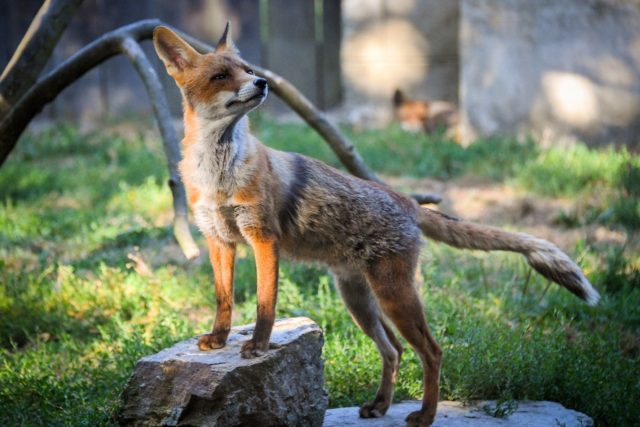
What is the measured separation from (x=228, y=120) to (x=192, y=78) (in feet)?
0.95

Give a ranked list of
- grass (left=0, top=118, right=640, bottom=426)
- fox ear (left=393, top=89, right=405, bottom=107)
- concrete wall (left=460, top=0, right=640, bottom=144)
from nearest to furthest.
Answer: grass (left=0, top=118, right=640, bottom=426)
concrete wall (left=460, top=0, right=640, bottom=144)
fox ear (left=393, top=89, right=405, bottom=107)

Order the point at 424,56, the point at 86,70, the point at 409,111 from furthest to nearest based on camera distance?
1. the point at 424,56
2. the point at 409,111
3. the point at 86,70

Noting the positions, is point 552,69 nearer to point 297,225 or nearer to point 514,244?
point 514,244

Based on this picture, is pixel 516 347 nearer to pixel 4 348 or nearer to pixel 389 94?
pixel 4 348

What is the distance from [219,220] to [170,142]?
1.46 m

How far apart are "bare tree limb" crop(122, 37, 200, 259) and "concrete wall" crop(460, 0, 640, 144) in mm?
6298

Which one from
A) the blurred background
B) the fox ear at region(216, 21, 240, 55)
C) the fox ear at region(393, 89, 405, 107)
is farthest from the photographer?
the fox ear at region(393, 89, 405, 107)

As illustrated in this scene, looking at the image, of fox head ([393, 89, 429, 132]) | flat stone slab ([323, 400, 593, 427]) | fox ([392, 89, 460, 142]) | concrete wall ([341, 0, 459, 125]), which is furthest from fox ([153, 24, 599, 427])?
concrete wall ([341, 0, 459, 125])

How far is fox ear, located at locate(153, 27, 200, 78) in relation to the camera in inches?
149

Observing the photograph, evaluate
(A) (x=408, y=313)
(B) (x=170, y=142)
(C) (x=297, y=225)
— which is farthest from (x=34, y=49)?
(A) (x=408, y=313)

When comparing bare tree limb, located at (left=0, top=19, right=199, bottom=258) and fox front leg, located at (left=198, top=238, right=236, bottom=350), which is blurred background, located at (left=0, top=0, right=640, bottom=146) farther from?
fox front leg, located at (left=198, top=238, right=236, bottom=350)

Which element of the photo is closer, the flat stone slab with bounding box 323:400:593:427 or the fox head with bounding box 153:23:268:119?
the fox head with bounding box 153:23:268:119

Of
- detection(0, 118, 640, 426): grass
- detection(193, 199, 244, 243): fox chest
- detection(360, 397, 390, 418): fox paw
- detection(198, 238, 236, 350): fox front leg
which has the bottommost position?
detection(360, 397, 390, 418): fox paw

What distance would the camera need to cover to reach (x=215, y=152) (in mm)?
3762
